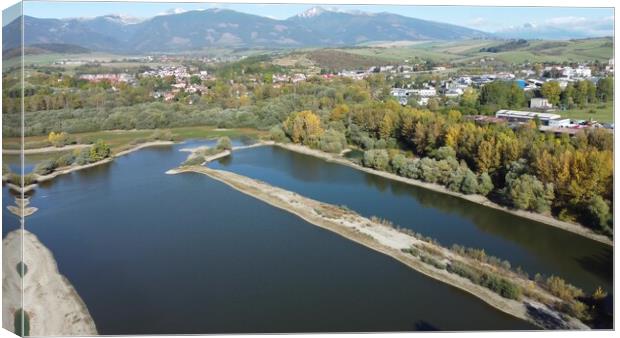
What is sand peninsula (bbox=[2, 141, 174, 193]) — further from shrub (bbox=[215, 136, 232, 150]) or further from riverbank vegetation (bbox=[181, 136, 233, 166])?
shrub (bbox=[215, 136, 232, 150])

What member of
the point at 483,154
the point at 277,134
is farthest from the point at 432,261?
the point at 277,134

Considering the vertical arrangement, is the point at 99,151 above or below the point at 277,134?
below

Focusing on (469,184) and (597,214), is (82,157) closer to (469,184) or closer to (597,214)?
(469,184)

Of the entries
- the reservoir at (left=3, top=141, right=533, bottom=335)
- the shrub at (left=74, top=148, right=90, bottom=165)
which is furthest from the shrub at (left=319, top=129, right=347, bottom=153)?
the shrub at (left=74, top=148, right=90, bottom=165)

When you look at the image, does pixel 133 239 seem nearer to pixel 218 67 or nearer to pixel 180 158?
pixel 180 158

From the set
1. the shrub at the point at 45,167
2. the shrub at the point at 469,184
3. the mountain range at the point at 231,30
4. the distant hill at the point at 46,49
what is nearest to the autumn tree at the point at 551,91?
the mountain range at the point at 231,30
